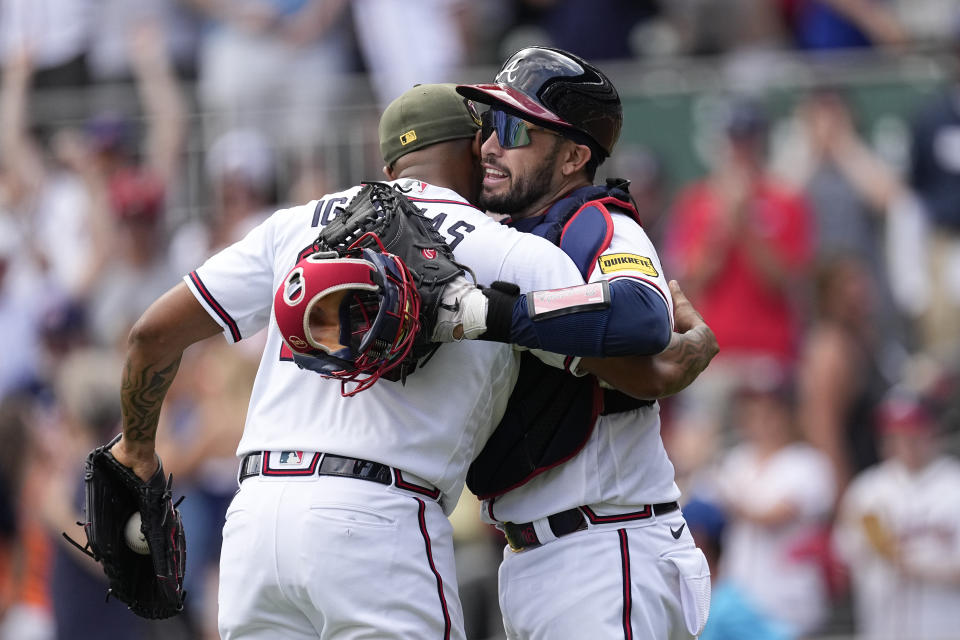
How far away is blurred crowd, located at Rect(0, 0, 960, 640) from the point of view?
28.0 ft

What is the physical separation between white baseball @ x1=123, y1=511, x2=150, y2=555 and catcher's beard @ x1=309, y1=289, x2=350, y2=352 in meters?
1.12

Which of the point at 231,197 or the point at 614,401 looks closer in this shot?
the point at 614,401

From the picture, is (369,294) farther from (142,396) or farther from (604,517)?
(604,517)

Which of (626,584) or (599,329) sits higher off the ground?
(599,329)

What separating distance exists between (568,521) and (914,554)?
4.50 metres

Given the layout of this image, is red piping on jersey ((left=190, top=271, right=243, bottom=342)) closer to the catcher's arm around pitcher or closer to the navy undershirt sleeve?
the catcher's arm around pitcher

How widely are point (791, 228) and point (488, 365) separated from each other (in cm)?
580

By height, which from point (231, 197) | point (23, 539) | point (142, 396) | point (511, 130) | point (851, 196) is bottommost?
point (23, 539)

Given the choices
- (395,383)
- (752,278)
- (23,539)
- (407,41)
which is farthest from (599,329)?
(407,41)

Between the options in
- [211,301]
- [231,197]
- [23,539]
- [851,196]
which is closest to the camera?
[211,301]

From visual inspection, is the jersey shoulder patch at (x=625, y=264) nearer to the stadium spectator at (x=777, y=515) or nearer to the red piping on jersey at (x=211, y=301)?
the red piping on jersey at (x=211, y=301)

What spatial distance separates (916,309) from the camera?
998 centimetres

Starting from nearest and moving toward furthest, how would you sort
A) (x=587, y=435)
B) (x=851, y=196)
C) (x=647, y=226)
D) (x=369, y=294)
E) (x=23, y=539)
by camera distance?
(x=369, y=294) → (x=587, y=435) → (x=23, y=539) → (x=851, y=196) → (x=647, y=226)

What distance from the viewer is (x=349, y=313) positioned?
400cm
